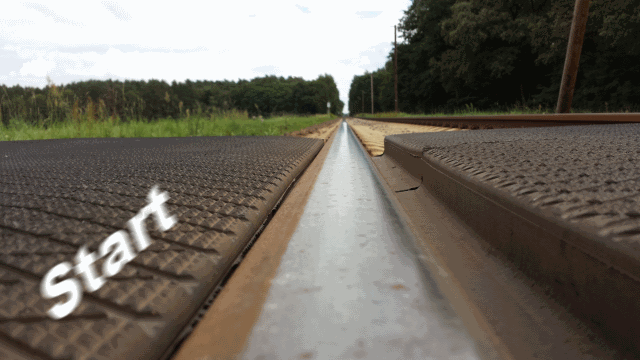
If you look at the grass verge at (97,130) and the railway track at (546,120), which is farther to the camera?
the grass verge at (97,130)

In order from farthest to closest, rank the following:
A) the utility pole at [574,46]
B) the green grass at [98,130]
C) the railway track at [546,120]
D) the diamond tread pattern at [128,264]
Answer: the utility pole at [574,46] < the green grass at [98,130] < the railway track at [546,120] < the diamond tread pattern at [128,264]

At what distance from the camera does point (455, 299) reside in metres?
0.48

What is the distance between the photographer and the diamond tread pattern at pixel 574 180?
395 mm

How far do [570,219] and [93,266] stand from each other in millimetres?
613

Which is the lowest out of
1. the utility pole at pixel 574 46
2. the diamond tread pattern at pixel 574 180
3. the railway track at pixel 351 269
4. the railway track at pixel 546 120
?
the railway track at pixel 351 269

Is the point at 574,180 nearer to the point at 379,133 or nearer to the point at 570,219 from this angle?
the point at 570,219

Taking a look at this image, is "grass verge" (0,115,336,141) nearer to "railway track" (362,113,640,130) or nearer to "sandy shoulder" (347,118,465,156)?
"sandy shoulder" (347,118,465,156)

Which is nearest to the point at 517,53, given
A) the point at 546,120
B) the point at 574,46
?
the point at 574,46

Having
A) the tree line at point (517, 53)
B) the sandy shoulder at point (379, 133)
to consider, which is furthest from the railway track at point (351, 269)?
the tree line at point (517, 53)

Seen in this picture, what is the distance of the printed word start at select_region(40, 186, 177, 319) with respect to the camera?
0.37m

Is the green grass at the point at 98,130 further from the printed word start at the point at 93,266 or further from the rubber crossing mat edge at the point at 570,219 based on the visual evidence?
the rubber crossing mat edge at the point at 570,219

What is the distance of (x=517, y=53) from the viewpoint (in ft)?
60.6

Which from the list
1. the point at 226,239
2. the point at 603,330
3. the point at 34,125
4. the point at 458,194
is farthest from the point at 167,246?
the point at 34,125

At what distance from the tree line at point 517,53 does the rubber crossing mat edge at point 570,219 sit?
47.3 ft
